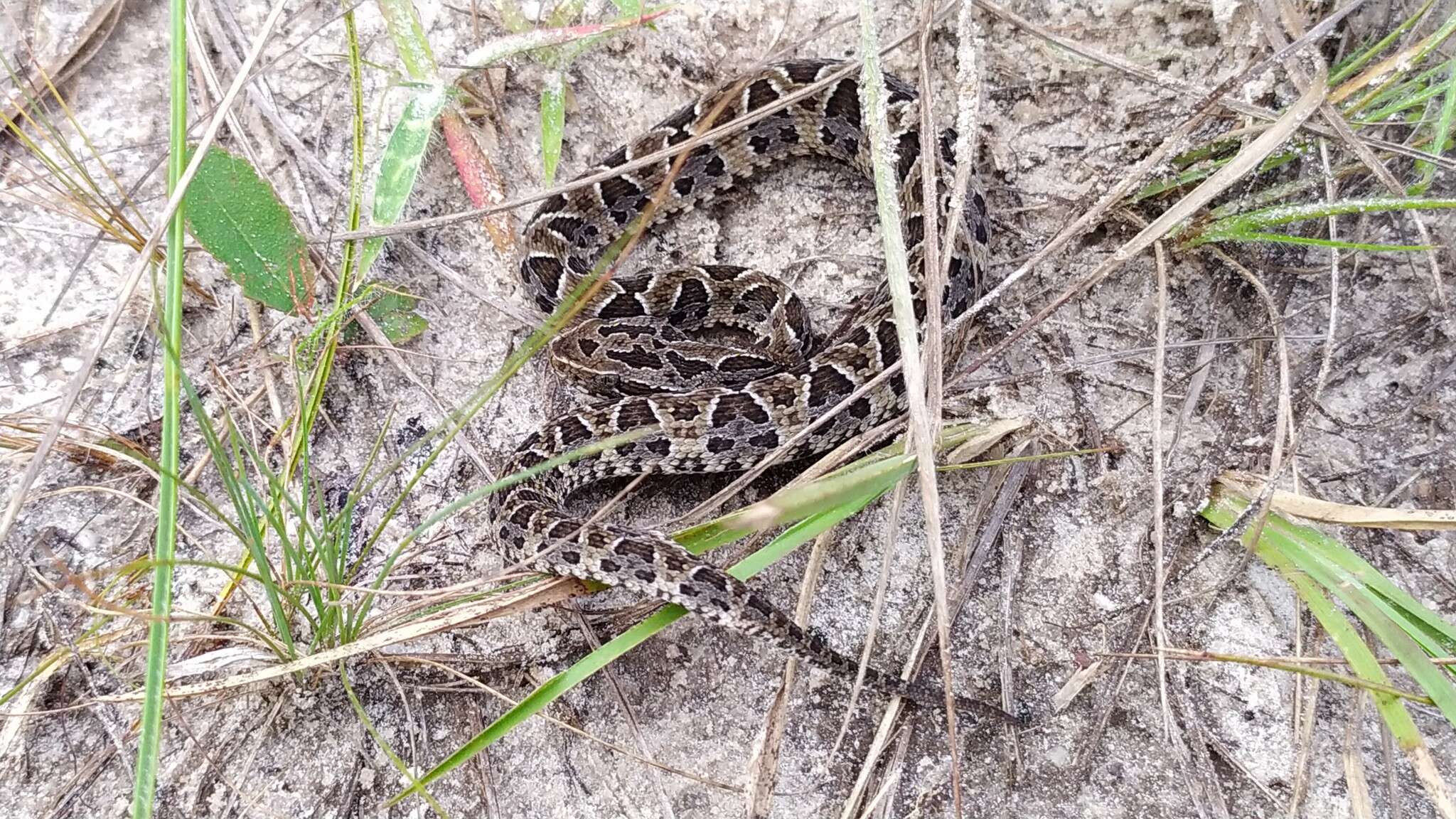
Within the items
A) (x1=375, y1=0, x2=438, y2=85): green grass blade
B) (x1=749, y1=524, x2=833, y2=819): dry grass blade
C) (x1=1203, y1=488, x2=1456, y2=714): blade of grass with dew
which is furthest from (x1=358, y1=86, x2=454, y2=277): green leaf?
(x1=1203, y1=488, x2=1456, y2=714): blade of grass with dew

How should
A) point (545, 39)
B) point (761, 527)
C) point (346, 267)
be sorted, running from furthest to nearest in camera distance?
point (545, 39) → point (346, 267) → point (761, 527)

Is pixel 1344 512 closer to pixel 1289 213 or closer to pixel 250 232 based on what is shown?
pixel 1289 213

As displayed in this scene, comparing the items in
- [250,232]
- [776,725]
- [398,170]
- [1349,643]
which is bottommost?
[776,725]

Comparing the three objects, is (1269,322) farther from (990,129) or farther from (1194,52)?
(990,129)

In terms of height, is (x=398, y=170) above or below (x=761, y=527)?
above

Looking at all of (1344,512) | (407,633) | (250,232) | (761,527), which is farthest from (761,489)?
(250,232)

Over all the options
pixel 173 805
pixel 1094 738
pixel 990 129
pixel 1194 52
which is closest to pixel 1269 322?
pixel 1194 52
